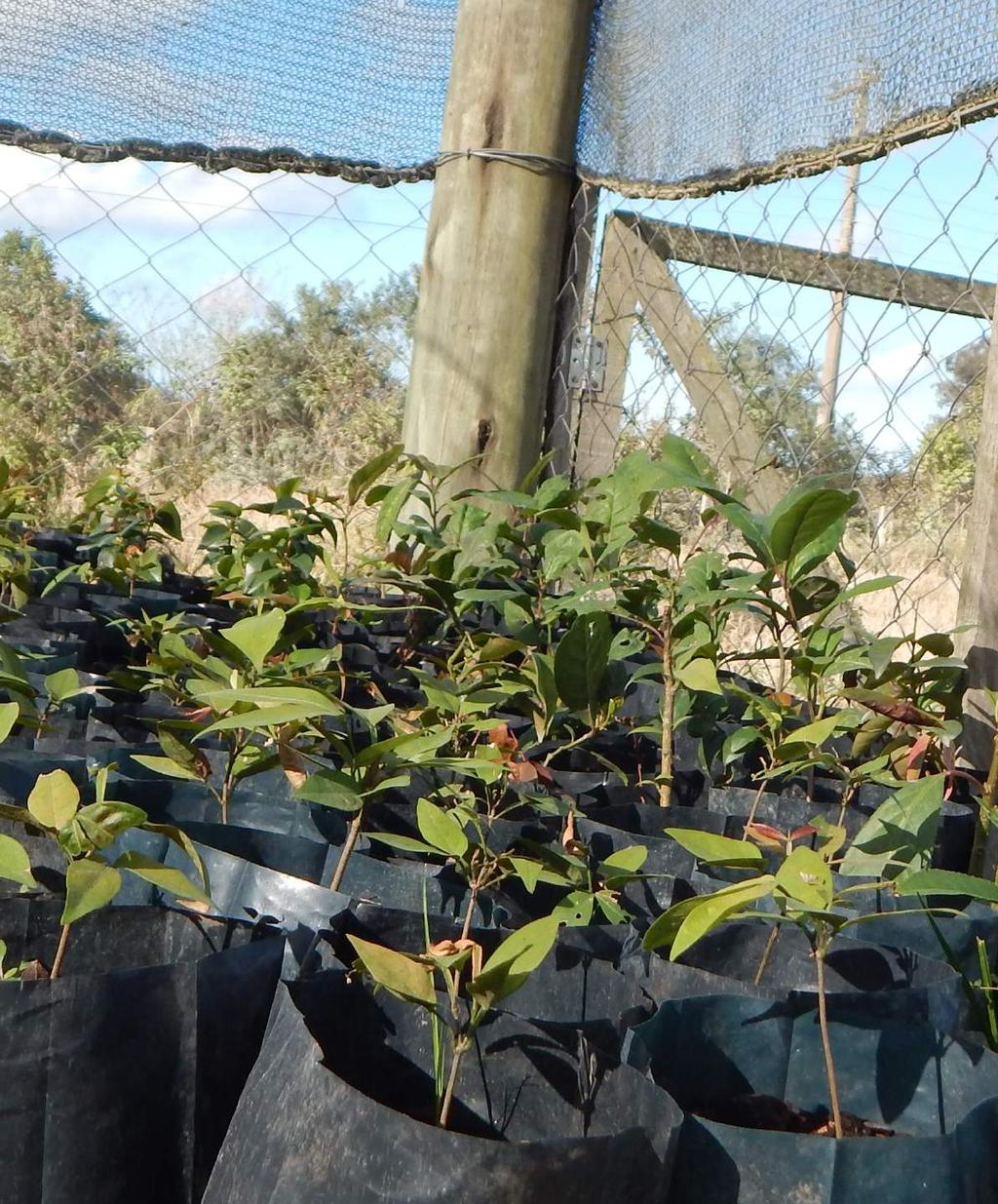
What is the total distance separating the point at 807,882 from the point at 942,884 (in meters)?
0.07

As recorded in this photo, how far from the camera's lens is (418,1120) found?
60cm

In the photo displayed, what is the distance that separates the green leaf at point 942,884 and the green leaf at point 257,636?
44 centimetres

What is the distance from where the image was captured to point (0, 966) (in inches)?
27.0

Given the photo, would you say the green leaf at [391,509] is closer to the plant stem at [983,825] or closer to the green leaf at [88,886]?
the plant stem at [983,825]

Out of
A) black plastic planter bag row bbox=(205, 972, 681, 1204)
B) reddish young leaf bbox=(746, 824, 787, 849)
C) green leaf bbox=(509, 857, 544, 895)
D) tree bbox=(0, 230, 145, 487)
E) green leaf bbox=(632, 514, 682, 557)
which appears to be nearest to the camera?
black plastic planter bag row bbox=(205, 972, 681, 1204)

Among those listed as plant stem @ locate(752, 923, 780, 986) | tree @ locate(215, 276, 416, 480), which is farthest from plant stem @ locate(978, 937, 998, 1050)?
tree @ locate(215, 276, 416, 480)

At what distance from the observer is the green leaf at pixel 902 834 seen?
Answer: 0.76m

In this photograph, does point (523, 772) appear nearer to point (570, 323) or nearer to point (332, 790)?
point (332, 790)

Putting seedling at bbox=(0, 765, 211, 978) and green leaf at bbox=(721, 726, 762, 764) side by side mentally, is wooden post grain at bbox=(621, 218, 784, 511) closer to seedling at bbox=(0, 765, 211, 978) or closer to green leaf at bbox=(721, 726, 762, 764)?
green leaf at bbox=(721, 726, 762, 764)

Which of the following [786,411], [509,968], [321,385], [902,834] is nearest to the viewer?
[509,968]

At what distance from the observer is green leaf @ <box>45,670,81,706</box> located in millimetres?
1079

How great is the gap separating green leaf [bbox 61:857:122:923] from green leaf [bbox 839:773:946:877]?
1.30 feet

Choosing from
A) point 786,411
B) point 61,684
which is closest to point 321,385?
point 786,411

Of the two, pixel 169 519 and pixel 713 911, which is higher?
pixel 169 519
